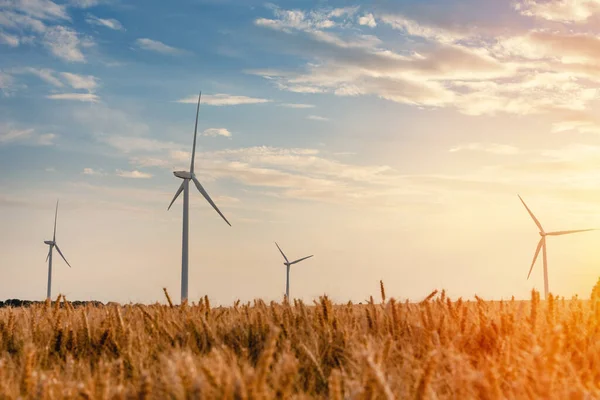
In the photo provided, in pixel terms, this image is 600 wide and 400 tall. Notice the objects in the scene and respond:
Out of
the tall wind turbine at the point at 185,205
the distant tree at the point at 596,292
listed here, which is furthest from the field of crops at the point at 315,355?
the tall wind turbine at the point at 185,205

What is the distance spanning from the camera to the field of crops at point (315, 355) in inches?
177

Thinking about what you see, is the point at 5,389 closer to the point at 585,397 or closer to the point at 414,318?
the point at 585,397

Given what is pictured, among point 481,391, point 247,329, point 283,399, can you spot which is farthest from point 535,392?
point 247,329

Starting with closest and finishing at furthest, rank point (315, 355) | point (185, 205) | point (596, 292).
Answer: point (315, 355), point (596, 292), point (185, 205)

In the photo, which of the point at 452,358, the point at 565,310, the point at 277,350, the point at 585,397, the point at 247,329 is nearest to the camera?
the point at 585,397

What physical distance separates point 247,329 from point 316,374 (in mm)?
2635

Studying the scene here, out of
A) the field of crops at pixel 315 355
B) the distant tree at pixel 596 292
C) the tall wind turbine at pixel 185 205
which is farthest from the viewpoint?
the tall wind turbine at pixel 185 205

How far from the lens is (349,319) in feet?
28.8

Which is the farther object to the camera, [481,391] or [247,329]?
[247,329]

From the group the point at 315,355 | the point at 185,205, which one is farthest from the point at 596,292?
the point at 185,205

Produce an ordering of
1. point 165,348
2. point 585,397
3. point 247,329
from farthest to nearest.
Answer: point 247,329 < point 165,348 < point 585,397

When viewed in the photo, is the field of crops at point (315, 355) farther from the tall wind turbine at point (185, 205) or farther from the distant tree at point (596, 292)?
the tall wind turbine at point (185, 205)

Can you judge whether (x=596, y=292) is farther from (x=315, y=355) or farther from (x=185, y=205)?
(x=185, y=205)

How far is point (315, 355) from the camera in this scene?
6.76m
